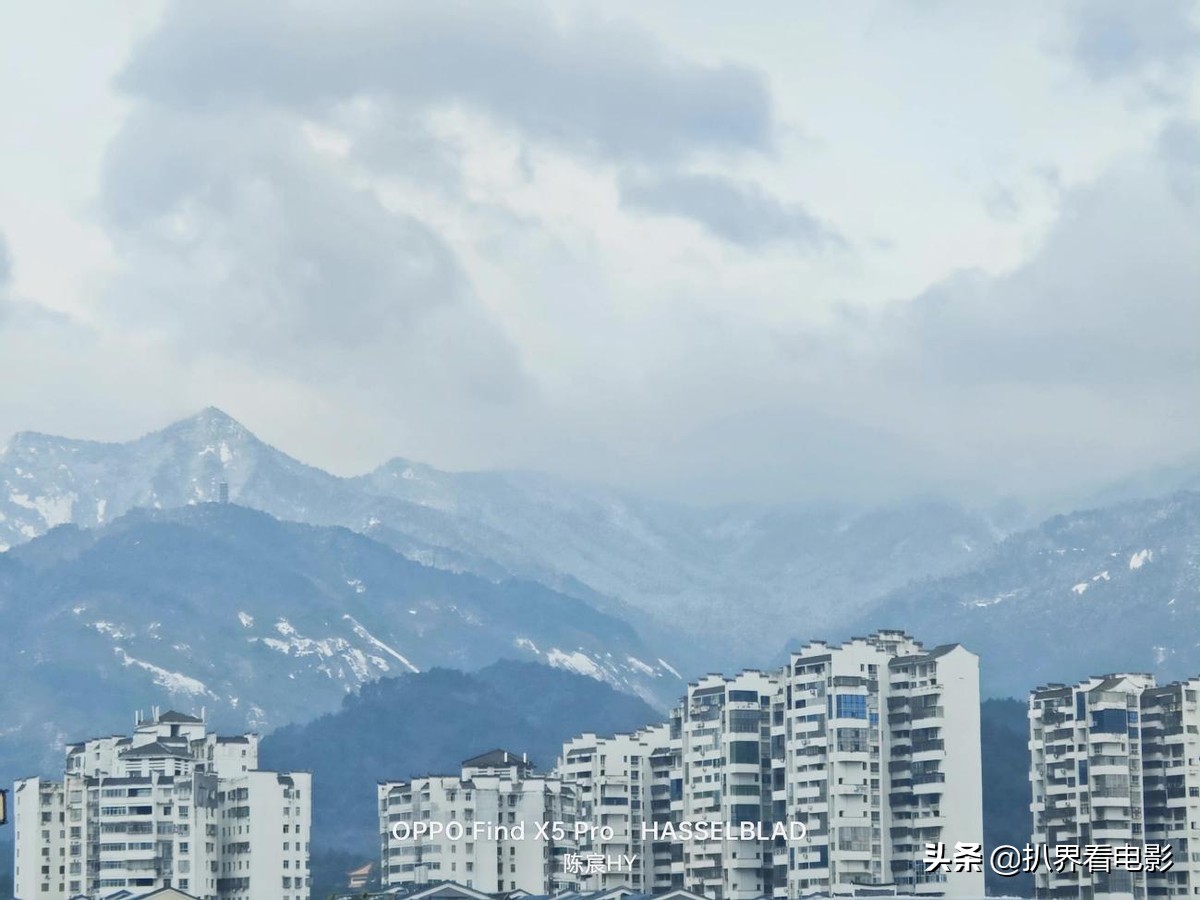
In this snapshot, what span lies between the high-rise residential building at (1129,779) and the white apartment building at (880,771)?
37.0ft

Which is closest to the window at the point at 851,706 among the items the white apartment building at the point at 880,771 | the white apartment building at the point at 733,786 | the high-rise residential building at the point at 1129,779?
the white apartment building at the point at 880,771

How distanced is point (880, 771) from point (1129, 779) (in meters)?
20.6

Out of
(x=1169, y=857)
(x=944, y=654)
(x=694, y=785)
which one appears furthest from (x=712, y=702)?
(x=1169, y=857)

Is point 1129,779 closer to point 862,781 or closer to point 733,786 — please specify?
point 862,781

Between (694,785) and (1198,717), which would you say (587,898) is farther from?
(1198,717)

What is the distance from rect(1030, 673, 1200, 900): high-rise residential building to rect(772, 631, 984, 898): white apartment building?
1127 cm

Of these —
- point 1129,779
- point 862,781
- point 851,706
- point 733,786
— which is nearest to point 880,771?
point 862,781

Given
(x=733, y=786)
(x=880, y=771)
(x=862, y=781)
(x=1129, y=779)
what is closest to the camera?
(x=862, y=781)

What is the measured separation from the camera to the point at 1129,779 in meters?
195

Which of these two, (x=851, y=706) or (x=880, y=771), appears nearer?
(x=851, y=706)

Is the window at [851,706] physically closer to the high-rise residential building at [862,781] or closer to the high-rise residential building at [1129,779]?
the high-rise residential building at [862,781]

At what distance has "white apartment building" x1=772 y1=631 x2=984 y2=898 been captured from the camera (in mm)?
184875

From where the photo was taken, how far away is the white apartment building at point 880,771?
7279 inches

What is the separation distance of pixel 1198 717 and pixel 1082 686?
871cm
